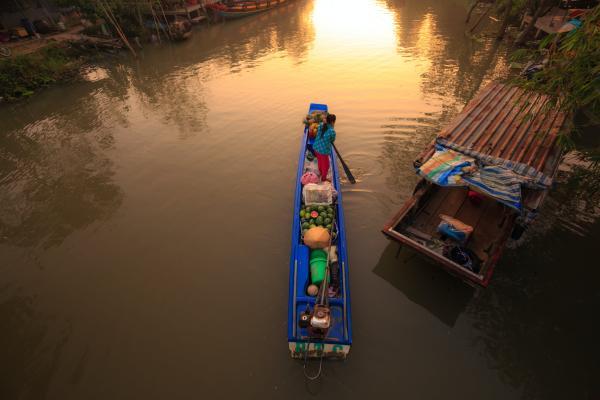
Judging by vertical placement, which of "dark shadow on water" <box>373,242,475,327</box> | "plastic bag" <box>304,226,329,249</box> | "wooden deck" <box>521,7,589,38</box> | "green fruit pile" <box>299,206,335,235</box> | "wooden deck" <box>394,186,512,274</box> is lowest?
"dark shadow on water" <box>373,242,475,327</box>

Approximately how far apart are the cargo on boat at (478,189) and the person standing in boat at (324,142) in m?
2.42

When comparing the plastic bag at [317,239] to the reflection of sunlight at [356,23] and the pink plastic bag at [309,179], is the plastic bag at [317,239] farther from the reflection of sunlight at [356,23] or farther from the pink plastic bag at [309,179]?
the reflection of sunlight at [356,23]

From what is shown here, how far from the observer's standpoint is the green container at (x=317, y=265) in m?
5.39

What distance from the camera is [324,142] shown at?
7625 millimetres

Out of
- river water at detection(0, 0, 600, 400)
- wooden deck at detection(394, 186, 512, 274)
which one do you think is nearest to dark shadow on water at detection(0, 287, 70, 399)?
river water at detection(0, 0, 600, 400)

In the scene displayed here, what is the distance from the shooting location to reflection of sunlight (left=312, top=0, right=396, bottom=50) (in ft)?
70.6

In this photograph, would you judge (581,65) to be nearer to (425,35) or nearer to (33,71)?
(425,35)

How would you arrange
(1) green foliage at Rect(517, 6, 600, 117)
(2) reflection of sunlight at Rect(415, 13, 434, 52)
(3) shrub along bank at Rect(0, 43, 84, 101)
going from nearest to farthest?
(1) green foliage at Rect(517, 6, 600, 117)
(3) shrub along bank at Rect(0, 43, 84, 101)
(2) reflection of sunlight at Rect(415, 13, 434, 52)

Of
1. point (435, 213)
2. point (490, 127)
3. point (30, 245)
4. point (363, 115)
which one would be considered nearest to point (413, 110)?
point (363, 115)

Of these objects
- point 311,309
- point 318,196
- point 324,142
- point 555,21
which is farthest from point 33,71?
point 555,21

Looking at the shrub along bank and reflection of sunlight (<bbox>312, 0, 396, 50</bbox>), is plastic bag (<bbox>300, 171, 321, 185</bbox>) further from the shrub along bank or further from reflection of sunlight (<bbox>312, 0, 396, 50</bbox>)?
the shrub along bank

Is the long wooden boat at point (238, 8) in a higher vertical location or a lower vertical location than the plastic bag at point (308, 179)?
higher

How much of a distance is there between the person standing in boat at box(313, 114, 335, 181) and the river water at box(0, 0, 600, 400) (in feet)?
4.16

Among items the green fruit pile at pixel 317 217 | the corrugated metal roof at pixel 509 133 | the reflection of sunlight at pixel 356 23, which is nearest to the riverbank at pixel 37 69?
the green fruit pile at pixel 317 217
